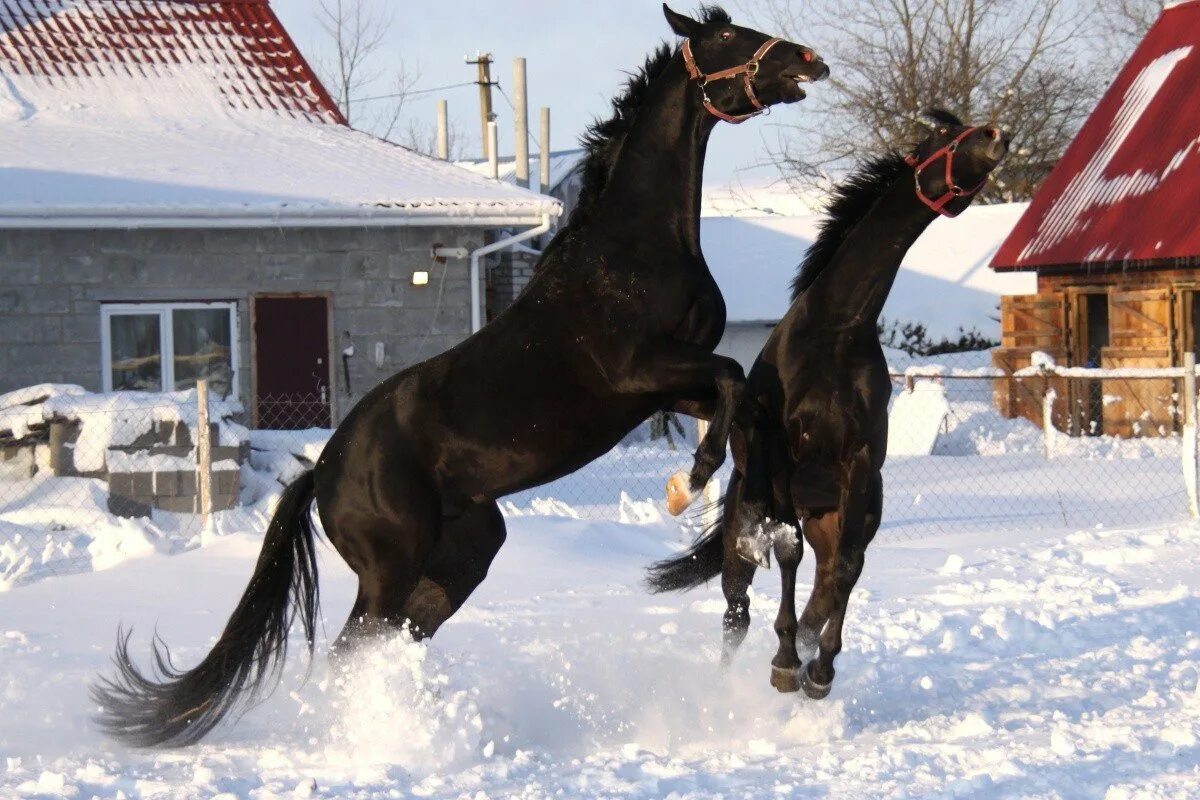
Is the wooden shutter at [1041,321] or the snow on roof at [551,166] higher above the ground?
the snow on roof at [551,166]

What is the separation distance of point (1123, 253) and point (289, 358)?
10.5m

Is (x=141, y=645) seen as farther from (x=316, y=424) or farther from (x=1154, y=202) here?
(x=1154, y=202)

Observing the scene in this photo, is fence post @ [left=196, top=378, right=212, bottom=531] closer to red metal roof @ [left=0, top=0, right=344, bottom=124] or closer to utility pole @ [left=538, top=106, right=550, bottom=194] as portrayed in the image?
red metal roof @ [left=0, top=0, right=344, bottom=124]

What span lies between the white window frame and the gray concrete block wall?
7 centimetres

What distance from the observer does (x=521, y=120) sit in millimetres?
24047

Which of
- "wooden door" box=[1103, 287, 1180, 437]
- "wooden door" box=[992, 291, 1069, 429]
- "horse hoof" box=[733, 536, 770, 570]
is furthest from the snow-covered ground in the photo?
"wooden door" box=[992, 291, 1069, 429]

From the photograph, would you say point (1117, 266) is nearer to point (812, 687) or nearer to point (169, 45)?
point (169, 45)

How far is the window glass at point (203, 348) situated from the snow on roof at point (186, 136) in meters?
1.26

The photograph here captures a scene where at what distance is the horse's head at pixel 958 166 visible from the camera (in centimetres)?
545

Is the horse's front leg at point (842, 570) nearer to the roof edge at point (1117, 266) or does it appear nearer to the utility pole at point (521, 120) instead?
the roof edge at point (1117, 266)

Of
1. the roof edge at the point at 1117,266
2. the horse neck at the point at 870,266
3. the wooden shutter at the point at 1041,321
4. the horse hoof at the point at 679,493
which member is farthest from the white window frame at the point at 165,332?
the wooden shutter at the point at 1041,321

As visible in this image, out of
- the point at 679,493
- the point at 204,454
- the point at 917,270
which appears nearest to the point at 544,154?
the point at 917,270

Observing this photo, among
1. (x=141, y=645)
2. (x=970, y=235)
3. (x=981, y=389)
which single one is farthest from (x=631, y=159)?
(x=970, y=235)

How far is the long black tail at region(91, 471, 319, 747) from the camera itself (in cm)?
520
